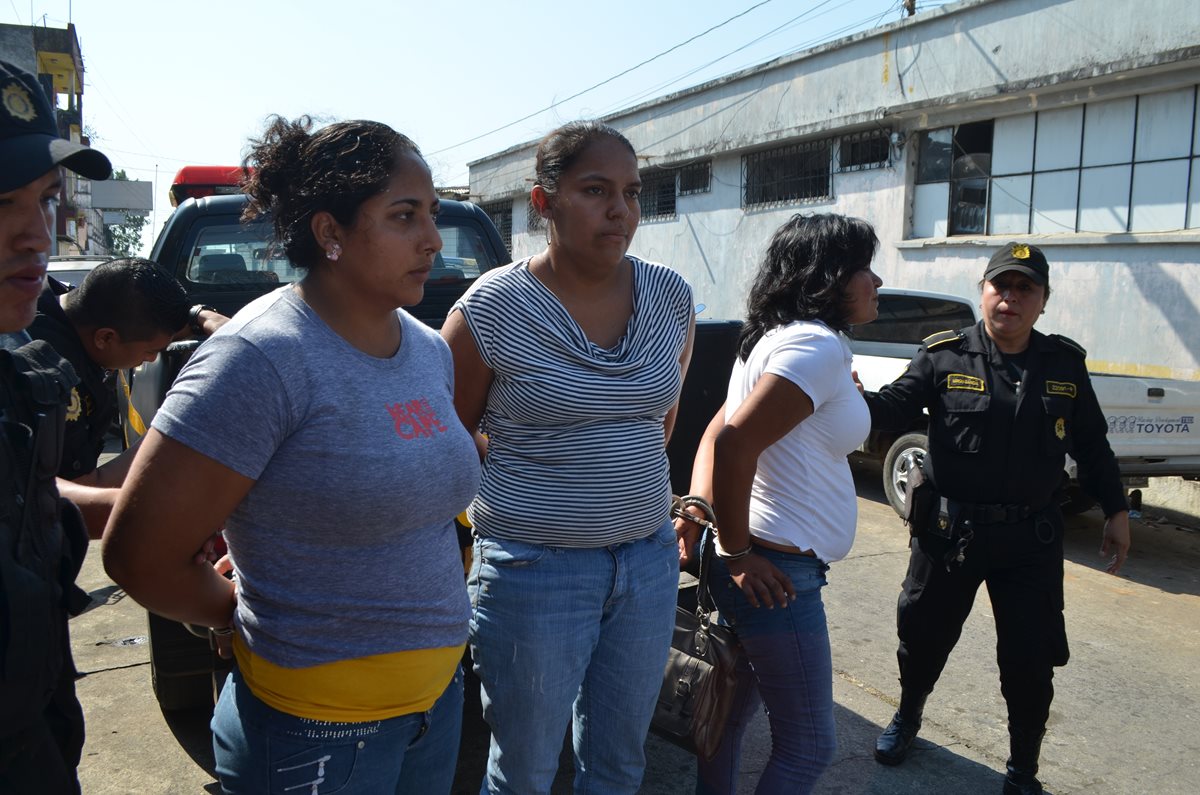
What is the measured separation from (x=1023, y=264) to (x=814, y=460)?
1.42 m

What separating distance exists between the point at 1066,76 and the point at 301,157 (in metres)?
11.0

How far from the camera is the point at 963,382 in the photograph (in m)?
3.52

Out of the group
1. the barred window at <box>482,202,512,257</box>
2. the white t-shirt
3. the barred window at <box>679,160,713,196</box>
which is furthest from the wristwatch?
the barred window at <box>482,202,512,257</box>

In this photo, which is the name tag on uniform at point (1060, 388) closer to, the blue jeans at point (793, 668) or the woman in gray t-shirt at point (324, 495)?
the blue jeans at point (793, 668)

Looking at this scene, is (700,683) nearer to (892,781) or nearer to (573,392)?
(573,392)

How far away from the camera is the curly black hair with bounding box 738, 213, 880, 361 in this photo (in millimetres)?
2686

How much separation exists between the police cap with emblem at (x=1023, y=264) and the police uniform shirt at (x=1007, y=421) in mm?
244

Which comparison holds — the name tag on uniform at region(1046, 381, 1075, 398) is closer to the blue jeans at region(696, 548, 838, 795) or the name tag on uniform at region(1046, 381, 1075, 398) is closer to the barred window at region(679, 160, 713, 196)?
the blue jeans at region(696, 548, 838, 795)

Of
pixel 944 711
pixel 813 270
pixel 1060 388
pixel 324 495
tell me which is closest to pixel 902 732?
pixel 944 711

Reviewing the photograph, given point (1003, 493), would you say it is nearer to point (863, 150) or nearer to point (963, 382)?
point (963, 382)

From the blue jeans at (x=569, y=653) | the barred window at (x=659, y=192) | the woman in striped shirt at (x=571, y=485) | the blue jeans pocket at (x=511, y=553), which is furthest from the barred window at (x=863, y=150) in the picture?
the blue jeans pocket at (x=511, y=553)

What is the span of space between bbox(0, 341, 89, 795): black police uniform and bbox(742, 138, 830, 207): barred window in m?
14.1

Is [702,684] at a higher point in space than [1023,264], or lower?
lower

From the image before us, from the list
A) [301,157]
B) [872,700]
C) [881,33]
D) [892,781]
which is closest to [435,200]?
[301,157]
